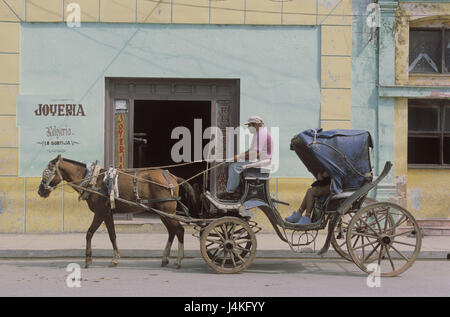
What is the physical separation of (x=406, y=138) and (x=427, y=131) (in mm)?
562

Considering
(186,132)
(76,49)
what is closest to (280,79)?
(186,132)

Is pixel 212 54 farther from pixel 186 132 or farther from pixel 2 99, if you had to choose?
pixel 2 99

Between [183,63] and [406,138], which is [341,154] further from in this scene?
[183,63]

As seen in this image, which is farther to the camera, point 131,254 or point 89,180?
point 131,254

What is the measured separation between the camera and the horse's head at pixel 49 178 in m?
8.60

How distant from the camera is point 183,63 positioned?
12.8 meters

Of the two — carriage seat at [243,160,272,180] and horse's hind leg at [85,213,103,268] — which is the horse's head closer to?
horse's hind leg at [85,213,103,268]

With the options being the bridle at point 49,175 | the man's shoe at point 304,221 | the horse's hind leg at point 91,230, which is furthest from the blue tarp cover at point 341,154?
the bridle at point 49,175

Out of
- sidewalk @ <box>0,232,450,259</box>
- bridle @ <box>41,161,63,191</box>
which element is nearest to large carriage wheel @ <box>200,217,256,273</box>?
sidewalk @ <box>0,232,450,259</box>

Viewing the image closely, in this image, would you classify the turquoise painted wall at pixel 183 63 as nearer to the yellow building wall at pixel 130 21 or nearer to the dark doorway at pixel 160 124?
the yellow building wall at pixel 130 21

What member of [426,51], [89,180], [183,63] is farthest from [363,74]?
[89,180]

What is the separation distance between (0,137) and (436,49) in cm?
982

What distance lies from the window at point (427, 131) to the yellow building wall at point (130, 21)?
156 cm
